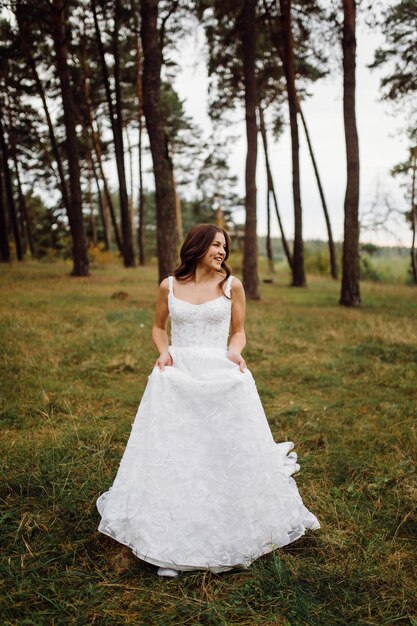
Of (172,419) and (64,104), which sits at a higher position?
(64,104)

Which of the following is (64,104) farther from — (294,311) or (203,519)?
(203,519)

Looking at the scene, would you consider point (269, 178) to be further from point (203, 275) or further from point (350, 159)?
point (203, 275)

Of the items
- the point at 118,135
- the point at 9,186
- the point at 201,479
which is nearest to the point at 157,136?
the point at 201,479

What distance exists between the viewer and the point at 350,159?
42.7 ft

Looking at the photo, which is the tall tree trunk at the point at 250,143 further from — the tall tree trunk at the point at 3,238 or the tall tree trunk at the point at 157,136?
the tall tree trunk at the point at 3,238

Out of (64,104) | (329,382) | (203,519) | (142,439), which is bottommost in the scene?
(329,382)

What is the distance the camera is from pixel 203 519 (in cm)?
275

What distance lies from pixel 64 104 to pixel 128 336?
38.8 feet

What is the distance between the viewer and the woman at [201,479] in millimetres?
2736

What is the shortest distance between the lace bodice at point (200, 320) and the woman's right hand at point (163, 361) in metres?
0.15

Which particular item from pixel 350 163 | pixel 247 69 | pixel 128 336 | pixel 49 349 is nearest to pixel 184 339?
pixel 49 349

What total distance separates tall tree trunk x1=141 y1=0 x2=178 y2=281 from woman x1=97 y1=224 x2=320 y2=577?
884 cm

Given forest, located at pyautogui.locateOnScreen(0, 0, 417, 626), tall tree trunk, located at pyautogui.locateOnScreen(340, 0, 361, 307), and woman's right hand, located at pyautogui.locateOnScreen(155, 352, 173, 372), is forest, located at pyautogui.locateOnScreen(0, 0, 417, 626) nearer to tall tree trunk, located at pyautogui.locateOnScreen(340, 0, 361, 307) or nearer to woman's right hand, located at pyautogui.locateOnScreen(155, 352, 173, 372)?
tall tree trunk, located at pyautogui.locateOnScreen(340, 0, 361, 307)

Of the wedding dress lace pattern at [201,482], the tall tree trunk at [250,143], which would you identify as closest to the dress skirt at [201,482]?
the wedding dress lace pattern at [201,482]
